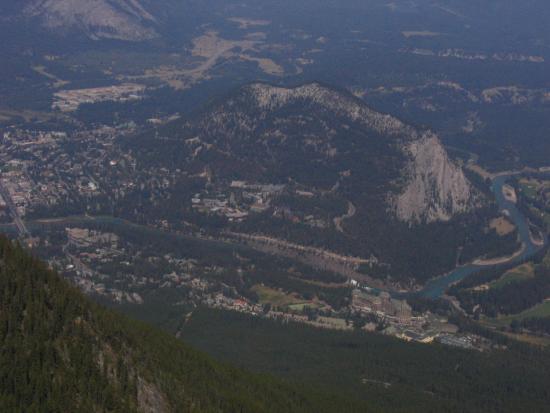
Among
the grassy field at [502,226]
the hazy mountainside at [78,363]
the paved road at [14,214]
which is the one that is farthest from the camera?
the grassy field at [502,226]

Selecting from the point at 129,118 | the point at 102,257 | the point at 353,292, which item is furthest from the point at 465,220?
the point at 129,118

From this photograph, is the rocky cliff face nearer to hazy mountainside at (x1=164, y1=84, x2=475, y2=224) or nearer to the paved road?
hazy mountainside at (x1=164, y1=84, x2=475, y2=224)

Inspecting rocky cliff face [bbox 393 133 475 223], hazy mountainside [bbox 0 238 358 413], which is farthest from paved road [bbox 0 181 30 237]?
hazy mountainside [bbox 0 238 358 413]

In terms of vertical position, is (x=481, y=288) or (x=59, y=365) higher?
(x=59, y=365)

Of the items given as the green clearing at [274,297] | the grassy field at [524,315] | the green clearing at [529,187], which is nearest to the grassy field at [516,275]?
the grassy field at [524,315]

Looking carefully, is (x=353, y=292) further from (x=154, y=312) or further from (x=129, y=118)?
(x=129, y=118)

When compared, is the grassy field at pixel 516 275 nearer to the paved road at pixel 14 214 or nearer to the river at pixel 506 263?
the river at pixel 506 263
